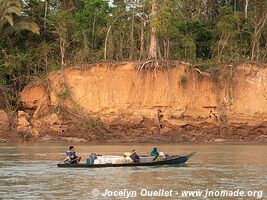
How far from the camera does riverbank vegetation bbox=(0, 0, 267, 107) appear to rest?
41.7 meters

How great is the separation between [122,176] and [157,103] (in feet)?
61.1

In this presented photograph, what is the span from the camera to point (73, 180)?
71.8 feet

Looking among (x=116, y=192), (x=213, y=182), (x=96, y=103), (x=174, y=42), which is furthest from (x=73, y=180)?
(x=174, y=42)

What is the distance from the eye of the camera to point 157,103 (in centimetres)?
4131

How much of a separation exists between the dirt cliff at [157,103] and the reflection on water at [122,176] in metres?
Answer: 8.99

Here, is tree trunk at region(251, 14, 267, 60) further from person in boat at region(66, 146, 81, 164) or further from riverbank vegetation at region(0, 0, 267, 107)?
person in boat at region(66, 146, 81, 164)

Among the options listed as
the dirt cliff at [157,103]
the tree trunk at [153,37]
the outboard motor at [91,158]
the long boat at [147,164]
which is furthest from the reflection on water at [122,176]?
the tree trunk at [153,37]

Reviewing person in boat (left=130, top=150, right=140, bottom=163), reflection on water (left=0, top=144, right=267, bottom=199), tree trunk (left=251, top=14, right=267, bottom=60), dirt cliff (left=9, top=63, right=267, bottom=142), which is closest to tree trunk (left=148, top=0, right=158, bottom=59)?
dirt cliff (left=9, top=63, right=267, bottom=142)

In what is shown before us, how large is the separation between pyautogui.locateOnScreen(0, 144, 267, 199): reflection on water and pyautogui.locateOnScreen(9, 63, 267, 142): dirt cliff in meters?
8.99

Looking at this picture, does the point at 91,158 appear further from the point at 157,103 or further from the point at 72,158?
the point at 157,103

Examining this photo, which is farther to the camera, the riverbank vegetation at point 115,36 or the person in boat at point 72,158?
the riverbank vegetation at point 115,36

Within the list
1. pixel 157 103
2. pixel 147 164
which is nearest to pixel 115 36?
pixel 157 103

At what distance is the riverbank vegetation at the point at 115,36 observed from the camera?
41688 millimetres

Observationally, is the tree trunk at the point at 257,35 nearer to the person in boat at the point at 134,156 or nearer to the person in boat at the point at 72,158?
the person in boat at the point at 134,156
